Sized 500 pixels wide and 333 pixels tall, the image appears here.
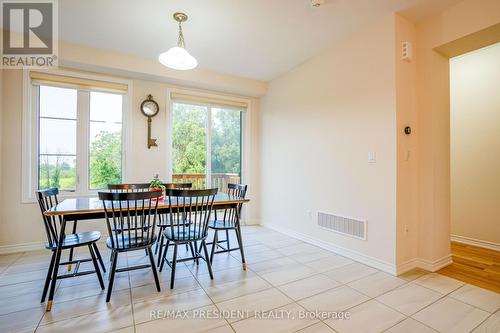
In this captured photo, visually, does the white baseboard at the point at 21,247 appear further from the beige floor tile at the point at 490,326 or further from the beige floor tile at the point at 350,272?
the beige floor tile at the point at 490,326

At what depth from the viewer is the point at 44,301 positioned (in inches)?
80.0

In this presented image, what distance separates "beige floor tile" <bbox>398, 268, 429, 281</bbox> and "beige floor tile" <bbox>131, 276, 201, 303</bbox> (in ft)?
6.83

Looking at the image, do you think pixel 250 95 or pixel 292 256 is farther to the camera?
pixel 250 95

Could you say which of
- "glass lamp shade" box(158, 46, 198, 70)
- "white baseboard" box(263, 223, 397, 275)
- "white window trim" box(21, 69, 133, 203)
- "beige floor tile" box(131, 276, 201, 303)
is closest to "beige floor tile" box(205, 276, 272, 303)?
"beige floor tile" box(131, 276, 201, 303)

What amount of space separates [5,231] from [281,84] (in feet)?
14.8

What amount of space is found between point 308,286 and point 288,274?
0.29 meters

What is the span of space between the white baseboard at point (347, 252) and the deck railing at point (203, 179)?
1.35m

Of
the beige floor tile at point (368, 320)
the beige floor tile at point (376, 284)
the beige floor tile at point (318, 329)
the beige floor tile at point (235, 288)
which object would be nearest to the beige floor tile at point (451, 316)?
the beige floor tile at point (368, 320)

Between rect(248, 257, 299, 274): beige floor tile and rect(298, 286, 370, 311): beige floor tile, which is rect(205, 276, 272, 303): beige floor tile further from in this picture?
rect(298, 286, 370, 311): beige floor tile

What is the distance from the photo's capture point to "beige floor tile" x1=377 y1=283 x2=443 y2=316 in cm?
198

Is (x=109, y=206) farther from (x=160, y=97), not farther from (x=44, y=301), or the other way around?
(x=160, y=97)

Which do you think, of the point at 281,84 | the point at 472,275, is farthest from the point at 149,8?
the point at 472,275
